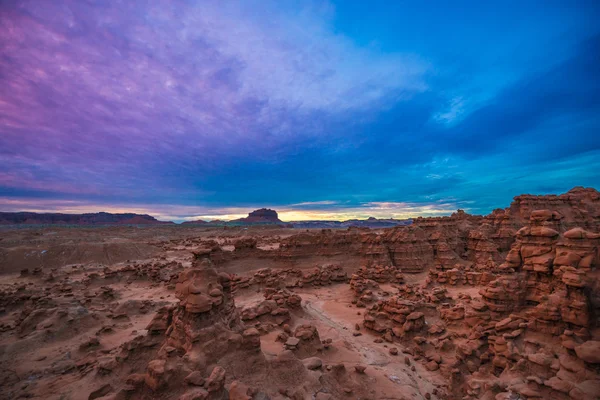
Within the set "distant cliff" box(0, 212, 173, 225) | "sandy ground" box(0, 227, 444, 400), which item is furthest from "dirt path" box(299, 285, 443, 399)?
"distant cliff" box(0, 212, 173, 225)

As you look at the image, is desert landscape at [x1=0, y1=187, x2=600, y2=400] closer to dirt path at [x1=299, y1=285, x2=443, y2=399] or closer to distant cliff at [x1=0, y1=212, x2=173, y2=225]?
dirt path at [x1=299, y1=285, x2=443, y2=399]

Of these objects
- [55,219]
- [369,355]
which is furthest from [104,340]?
[55,219]

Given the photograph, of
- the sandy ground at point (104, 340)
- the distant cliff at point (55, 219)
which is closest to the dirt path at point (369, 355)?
the sandy ground at point (104, 340)

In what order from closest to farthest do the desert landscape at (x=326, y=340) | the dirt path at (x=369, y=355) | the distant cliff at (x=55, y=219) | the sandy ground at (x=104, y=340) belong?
1. the desert landscape at (x=326, y=340)
2. the sandy ground at (x=104, y=340)
3. the dirt path at (x=369, y=355)
4. the distant cliff at (x=55, y=219)

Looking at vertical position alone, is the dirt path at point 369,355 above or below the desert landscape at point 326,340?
below

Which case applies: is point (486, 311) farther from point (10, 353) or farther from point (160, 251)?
point (160, 251)

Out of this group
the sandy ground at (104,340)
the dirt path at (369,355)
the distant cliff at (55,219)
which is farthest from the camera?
the distant cliff at (55,219)

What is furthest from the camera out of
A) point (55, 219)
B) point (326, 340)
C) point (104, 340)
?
point (55, 219)

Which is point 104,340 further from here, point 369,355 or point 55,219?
point 55,219

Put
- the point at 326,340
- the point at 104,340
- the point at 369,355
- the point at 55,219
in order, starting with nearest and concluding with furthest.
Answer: the point at 326,340 → the point at 369,355 → the point at 104,340 → the point at 55,219

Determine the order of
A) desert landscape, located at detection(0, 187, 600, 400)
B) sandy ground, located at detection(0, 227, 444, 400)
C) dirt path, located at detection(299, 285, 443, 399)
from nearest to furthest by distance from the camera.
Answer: desert landscape, located at detection(0, 187, 600, 400) < sandy ground, located at detection(0, 227, 444, 400) < dirt path, located at detection(299, 285, 443, 399)

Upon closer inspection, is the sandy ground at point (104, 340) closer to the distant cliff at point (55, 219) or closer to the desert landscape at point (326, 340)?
the desert landscape at point (326, 340)

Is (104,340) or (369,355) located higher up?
(104,340)

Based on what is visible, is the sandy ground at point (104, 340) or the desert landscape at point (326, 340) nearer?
the desert landscape at point (326, 340)
